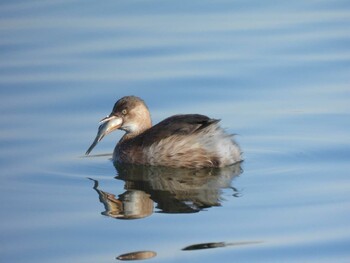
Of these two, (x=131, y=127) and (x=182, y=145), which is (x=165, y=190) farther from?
(x=131, y=127)

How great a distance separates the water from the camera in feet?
29.0

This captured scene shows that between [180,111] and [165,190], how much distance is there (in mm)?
2537

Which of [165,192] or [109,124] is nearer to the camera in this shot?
[165,192]

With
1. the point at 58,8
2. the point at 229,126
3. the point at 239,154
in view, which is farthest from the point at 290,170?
the point at 58,8

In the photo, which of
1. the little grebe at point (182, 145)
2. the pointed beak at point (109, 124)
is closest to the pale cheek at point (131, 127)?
the pointed beak at point (109, 124)

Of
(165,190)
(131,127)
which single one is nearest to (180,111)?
(131,127)

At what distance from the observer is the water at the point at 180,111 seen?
8.85 meters

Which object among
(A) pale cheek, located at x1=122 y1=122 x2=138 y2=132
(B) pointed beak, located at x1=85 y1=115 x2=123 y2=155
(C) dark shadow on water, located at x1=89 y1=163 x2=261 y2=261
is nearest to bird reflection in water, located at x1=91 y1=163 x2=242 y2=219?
(C) dark shadow on water, located at x1=89 y1=163 x2=261 y2=261

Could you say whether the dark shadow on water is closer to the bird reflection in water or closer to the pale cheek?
the bird reflection in water

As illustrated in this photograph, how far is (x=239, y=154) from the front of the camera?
37.0 feet

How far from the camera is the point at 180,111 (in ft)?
42.0

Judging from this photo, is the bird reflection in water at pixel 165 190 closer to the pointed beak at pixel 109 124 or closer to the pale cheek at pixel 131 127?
the pointed beak at pixel 109 124

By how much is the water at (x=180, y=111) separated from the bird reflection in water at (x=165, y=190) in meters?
0.02

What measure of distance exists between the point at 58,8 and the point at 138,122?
5916mm
